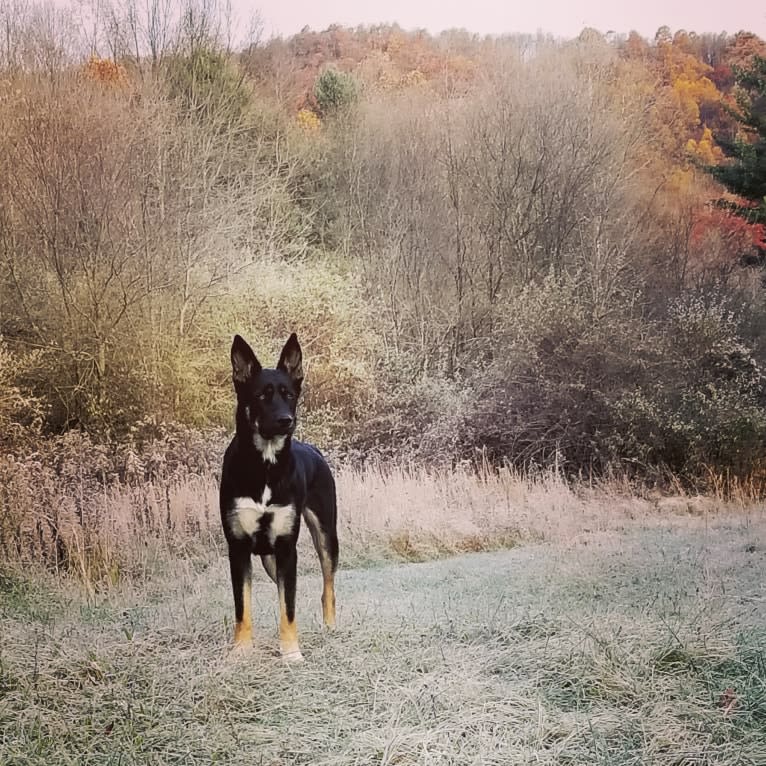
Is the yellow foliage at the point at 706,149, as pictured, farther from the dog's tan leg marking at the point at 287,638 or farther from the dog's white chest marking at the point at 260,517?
the dog's tan leg marking at the point at 287,638

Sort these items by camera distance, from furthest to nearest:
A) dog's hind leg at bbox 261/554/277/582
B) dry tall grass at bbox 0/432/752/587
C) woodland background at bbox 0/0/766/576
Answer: woodland background at bbox 0/0/766/576
dry tall grass at bbox 0/432/752/587
dog's hind leg at bbox 261/554/277/582

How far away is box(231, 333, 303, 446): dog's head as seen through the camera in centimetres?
236

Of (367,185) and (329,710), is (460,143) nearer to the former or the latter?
(367,185)

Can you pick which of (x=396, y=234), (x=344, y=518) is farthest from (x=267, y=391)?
(x=396, y=234)

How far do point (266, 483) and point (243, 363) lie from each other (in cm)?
33

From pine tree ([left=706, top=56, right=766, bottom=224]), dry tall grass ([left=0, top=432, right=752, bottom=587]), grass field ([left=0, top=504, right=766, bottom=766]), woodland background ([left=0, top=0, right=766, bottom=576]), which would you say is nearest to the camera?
grass field ([left=0, top=504, right=766, bottom=766])

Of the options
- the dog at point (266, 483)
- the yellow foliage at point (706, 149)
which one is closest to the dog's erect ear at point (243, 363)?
the dog at point (266, 483)

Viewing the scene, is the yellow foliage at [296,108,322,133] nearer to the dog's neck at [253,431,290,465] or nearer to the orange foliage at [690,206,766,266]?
the dog's neck at [253,431,290,465]

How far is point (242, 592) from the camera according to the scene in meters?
2.47

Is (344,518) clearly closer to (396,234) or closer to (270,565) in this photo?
(270,565)

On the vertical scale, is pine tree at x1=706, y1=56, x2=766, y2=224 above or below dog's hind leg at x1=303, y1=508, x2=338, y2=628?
above

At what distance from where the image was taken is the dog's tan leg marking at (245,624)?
2453mm

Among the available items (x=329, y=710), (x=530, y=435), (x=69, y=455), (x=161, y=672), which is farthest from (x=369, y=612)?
(x=530, y=435)

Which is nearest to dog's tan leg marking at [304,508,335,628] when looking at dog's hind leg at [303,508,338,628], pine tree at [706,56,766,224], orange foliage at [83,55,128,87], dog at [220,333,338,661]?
dog's hind leg at [303,508,338,628]
